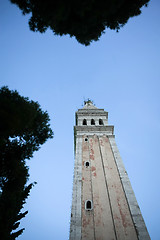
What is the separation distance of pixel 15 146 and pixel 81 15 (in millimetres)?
7438

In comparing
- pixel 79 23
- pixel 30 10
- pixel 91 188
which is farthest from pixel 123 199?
pixel 30 10

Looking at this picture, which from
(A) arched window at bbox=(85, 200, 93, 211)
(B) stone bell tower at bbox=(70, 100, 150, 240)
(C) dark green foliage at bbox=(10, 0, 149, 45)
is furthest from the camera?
(A) arched window at bbox=(85, 200, 93, 211)

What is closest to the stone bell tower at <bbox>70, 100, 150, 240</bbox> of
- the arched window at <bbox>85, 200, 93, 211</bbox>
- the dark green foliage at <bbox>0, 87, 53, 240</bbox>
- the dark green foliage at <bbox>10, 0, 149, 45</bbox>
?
the arched window at <bbox>85, 200, 93, 211</bbox>

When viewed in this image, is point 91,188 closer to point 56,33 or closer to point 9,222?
point 9,222

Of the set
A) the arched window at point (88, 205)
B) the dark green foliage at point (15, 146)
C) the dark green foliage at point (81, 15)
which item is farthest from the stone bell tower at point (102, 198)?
the dark green foliage at point (81, 15)

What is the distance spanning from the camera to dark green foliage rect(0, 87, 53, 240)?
7.59 metres

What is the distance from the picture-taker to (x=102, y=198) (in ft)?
42.4

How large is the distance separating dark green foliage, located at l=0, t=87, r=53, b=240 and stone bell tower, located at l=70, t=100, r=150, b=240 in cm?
412

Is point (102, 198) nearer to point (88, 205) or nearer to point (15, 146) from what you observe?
point (88, 205)

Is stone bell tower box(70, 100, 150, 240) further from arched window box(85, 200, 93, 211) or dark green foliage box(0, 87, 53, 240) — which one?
dark green foliage box(0, 87, 53, 240)

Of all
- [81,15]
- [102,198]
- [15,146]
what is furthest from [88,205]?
[81,15]

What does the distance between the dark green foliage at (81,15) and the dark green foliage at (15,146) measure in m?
4.00

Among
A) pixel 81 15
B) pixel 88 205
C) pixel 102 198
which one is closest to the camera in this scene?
pixel 81 15

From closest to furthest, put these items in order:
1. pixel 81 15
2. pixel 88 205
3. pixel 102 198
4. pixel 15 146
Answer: pixel 81 15
pixel 15 146
pixel 88 205
pixel 102 198
